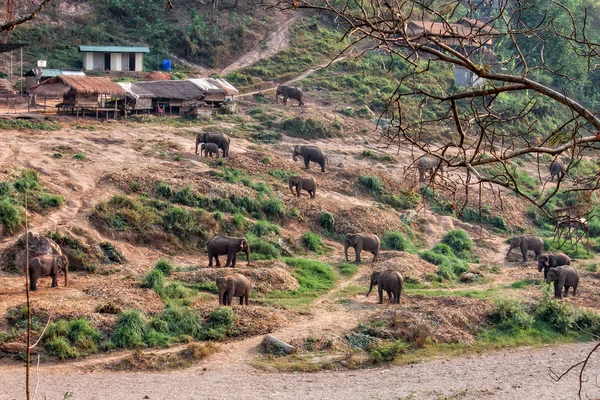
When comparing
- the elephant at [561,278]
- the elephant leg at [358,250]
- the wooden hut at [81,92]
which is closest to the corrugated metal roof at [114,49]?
the wooden hut at [81,92]

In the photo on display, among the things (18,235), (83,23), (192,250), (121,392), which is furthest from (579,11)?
(121,392)

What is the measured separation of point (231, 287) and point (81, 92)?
1971 centimetres

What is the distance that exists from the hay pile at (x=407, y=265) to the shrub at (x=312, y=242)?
7.53ft

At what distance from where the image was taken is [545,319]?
22516 millimetres

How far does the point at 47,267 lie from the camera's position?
21.4 metres

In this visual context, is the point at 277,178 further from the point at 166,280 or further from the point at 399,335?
the point at 399,335

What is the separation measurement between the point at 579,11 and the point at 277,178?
127ft

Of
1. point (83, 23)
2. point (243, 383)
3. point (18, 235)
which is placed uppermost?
point (83, 23)

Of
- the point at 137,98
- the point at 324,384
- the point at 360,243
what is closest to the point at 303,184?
the point at 360,243

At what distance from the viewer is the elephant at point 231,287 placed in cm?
2147

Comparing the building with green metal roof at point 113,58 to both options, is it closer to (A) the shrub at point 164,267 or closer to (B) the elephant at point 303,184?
(B) the elephant at point 303,184

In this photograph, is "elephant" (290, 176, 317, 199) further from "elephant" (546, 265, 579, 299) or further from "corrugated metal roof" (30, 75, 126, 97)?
"corrugated metal roof" (30, 75, 126, 97)

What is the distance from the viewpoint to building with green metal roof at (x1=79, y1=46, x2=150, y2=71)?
166 ft

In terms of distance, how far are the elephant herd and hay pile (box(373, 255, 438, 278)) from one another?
3323mm
